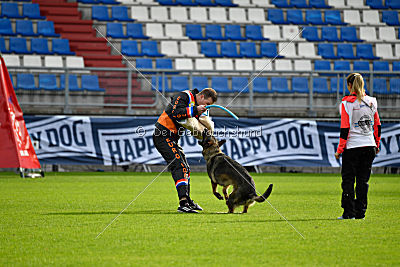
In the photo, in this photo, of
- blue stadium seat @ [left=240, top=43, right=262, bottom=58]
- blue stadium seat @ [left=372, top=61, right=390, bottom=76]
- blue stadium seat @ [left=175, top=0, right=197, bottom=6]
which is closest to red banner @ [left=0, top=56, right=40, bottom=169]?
blue stadium seat @ [left=240, top=43, right=262, bottom=58]

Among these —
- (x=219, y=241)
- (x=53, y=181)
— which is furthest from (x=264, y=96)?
(x=219, y=241)

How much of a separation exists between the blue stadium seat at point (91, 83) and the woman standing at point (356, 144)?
12.1 m

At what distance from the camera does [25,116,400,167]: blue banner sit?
19234 mm

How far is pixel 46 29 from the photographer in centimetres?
2534

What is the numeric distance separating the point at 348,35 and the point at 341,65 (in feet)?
8.64

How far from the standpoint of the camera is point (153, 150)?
770 inches

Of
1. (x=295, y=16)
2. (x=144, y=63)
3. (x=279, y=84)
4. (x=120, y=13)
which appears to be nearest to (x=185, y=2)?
(x=120, y=13)

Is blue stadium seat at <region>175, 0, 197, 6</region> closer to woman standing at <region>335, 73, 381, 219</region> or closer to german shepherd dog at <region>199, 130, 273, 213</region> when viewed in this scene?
german shepherd dog at <region>199, 130, 273, 213</region>

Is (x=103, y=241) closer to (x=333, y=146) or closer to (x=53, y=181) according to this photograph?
(x=53, y=181)

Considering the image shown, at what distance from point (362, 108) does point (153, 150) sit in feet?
38.2

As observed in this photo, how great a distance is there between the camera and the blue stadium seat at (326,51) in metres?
27.0

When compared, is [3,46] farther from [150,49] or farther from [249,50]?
[249,50]

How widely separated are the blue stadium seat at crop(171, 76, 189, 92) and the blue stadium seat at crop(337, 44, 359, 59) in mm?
9690

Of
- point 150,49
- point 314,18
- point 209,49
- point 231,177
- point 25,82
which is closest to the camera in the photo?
point 231,177
